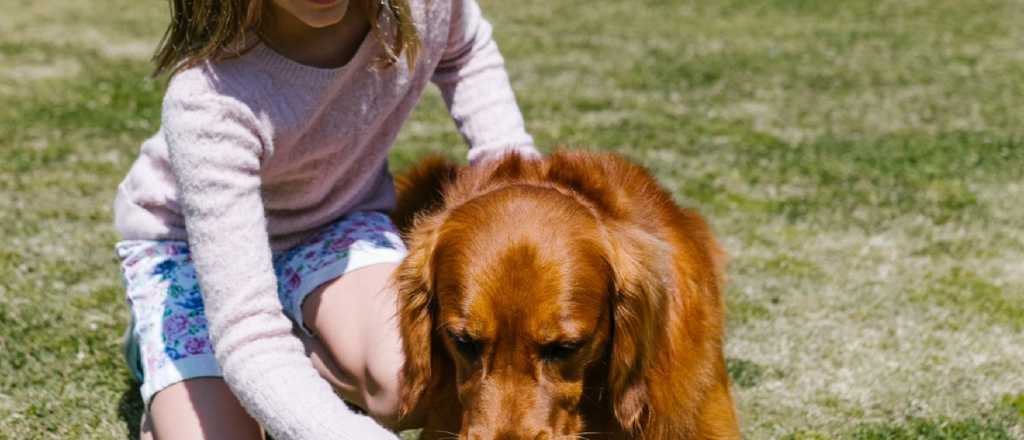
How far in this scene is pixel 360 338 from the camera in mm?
3242

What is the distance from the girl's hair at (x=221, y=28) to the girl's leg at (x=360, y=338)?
0.64 metres

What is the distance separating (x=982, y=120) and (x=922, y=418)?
14.0ft

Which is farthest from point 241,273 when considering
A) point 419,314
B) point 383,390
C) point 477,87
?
point 477,87

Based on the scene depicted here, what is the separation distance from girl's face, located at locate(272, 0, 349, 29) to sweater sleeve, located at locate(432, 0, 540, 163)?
2.14 ft

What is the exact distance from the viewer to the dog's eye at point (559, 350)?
255cm

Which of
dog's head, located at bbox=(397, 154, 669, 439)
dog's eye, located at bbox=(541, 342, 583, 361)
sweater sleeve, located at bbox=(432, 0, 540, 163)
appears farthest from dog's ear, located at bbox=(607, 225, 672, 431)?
sweater sleeve, located at bbox=(432, 0, 540, 163)

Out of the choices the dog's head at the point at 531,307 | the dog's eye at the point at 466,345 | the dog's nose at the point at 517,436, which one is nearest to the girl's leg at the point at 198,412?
the dog's head at the point at 531,307

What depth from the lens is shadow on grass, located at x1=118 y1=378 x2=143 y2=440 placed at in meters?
3.65

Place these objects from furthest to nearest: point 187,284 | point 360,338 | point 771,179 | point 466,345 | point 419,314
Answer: point 771,179, point 187,284, point 360,338, point 419,314, point 466,345

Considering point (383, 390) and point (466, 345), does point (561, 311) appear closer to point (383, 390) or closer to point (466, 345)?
point (466, 345)

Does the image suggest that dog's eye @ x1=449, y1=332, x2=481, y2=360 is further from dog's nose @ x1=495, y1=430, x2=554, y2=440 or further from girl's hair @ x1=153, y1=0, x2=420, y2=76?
girl's hair @ x1=153, y1=0, x2=420, y2=76

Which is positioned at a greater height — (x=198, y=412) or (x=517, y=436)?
(x=517, y=436)

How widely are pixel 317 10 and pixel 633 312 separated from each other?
42.2 inches

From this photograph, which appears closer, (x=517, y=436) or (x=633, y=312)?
(x=517, y=436)
